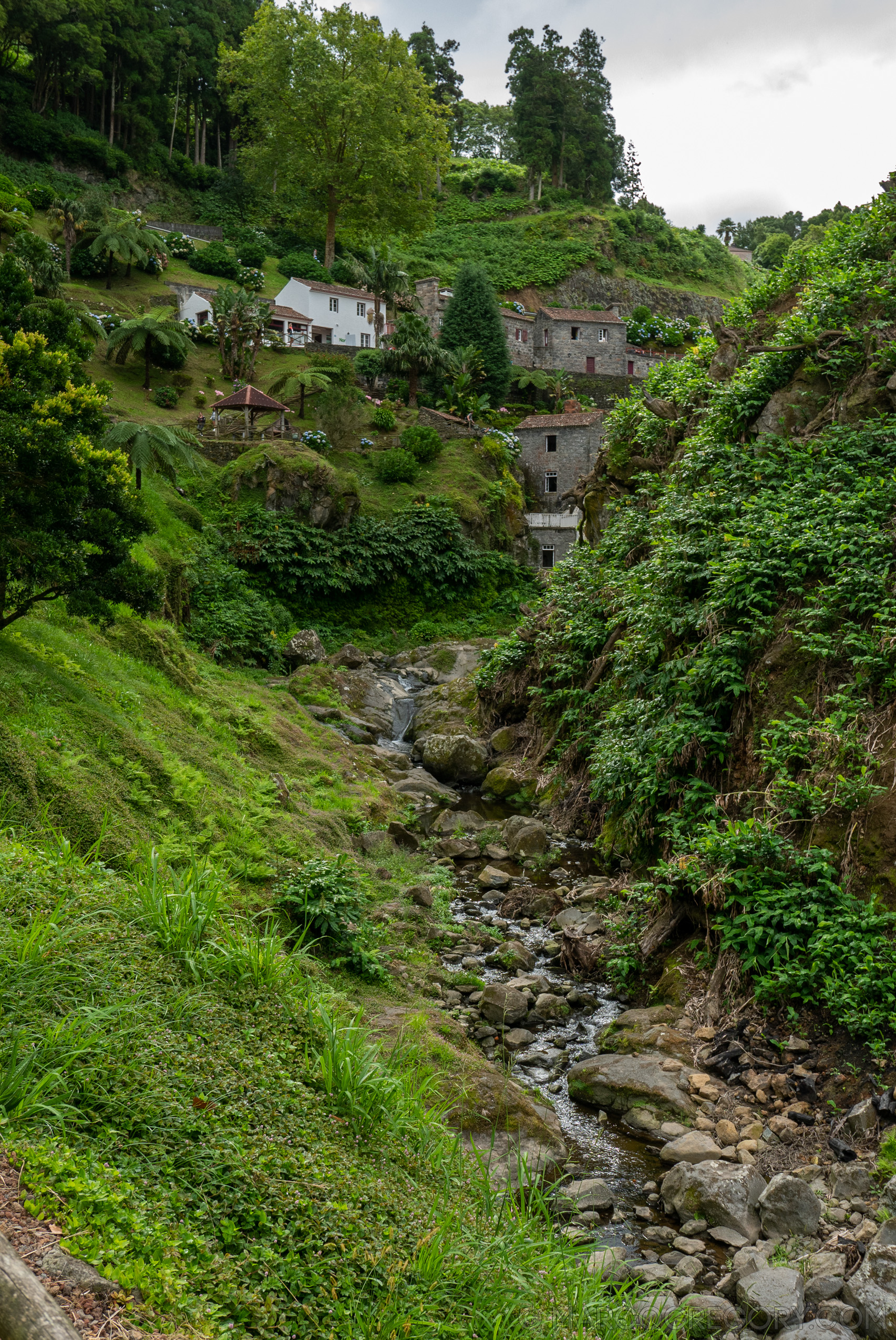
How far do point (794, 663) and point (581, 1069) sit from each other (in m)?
5.69

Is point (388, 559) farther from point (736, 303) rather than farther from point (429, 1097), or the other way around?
point (429, 1097)

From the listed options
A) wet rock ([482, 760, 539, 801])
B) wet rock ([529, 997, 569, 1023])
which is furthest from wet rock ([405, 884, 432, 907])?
wet rock ([482, 760, 539, 801])

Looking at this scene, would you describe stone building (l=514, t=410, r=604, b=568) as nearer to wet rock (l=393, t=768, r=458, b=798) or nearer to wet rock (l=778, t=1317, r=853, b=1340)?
wet rock (l=393, t=768, r=458, b=798)

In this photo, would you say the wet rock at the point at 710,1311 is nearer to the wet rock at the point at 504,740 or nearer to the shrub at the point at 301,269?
the wet rock at the point at 504,740

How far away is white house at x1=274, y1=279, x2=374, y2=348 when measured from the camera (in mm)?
55688

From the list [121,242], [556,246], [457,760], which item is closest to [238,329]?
[121,242]

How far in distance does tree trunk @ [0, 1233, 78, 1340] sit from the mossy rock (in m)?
11.1

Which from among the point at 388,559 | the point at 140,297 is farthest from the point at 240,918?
the point at 140,297

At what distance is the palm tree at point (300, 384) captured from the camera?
3619 centimetres

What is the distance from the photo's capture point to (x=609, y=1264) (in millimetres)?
6094

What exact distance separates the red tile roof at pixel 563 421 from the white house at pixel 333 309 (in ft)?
48.7

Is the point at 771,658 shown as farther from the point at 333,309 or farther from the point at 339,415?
the point at 333,309

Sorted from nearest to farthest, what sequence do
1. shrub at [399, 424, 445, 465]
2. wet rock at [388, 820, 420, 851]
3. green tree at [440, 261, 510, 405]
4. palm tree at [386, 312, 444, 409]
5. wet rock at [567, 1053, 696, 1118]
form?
wet rock at [567, 1053, 696, 1118], wet rock at [388, 820, 420, 851], shrub at [399, 424, 445, 465], palm tree at [386, 312, 444, 409], green tree at [440, 261, 510, 405]

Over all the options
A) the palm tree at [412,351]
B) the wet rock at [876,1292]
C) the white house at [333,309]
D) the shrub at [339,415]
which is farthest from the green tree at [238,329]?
the wet rock at [876,1292]
